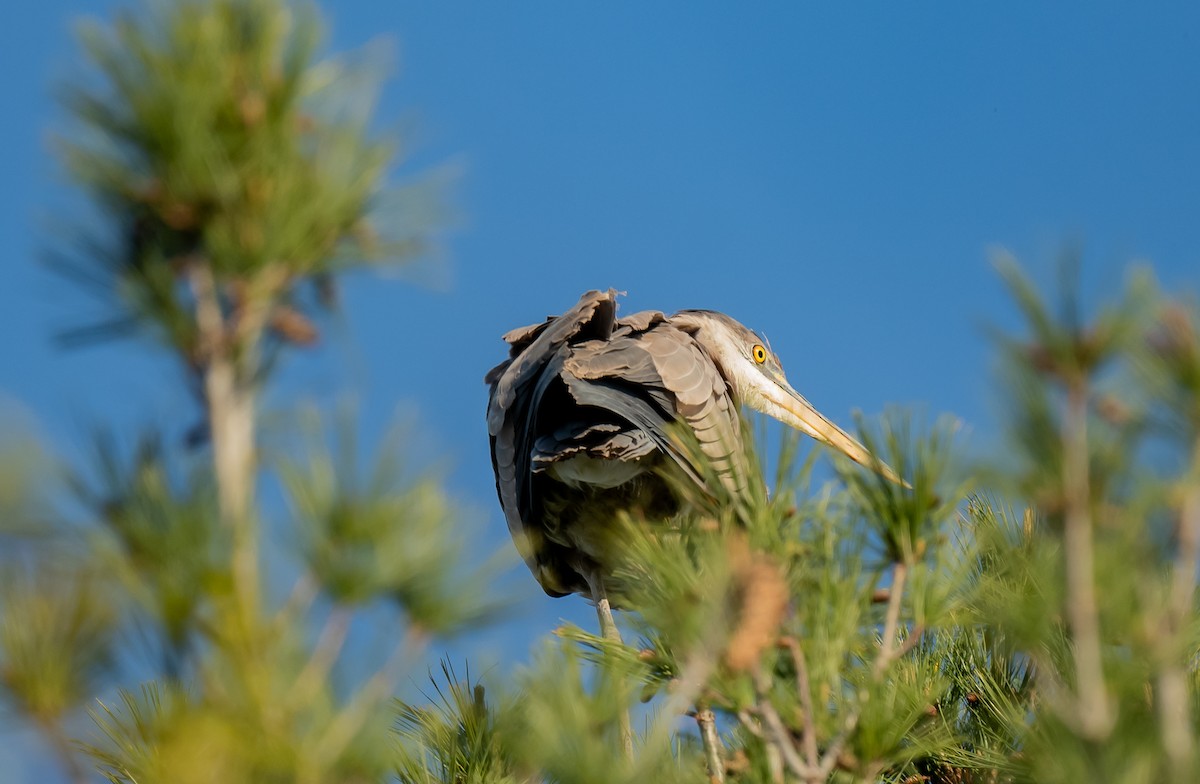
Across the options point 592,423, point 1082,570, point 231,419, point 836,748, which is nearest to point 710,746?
point 592,423

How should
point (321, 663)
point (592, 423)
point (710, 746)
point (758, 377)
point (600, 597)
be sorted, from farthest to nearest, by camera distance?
point (758, 377) < point (600, 597) < point (592, 423) < point (710, 746) < point (321, 663)

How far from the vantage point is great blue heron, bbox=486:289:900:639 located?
16.4 ft

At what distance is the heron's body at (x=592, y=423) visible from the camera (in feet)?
16.4

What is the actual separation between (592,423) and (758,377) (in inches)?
74.0

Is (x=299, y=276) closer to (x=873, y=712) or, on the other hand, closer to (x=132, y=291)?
(x=132, y=291)

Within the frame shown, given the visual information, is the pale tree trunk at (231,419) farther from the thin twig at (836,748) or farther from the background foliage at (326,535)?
the thin twig at (836,748)

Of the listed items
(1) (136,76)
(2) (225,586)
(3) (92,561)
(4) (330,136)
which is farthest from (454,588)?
(1) (136,76)

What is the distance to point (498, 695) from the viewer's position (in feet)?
11.9

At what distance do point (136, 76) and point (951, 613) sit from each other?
6.60 ft

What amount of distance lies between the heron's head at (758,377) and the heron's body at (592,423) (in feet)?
1.16

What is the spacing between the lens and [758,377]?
679 cm

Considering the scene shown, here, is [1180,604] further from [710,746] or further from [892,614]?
[710,746]

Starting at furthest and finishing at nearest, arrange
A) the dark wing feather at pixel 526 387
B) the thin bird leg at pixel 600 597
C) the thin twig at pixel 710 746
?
the thin bird leg at pixel 600 597, the dark wing feather at pixel 526 387, the thin twig at pixel 710 746

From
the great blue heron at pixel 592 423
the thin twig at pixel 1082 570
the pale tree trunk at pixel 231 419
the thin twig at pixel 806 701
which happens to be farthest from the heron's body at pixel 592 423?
the pale tree trunk at pixel 231 419
